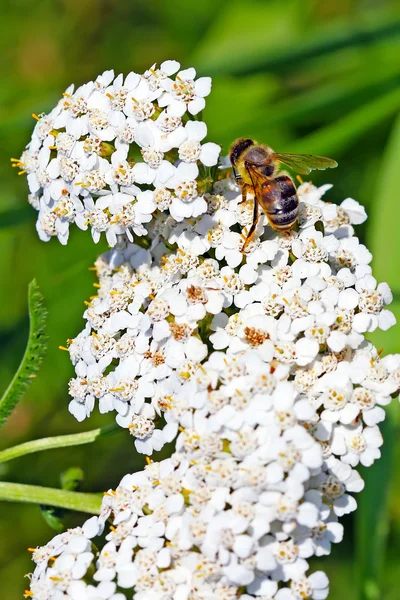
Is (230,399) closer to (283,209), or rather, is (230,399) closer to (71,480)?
(283,209)

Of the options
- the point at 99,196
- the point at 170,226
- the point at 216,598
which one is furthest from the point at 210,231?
the point at 216,598

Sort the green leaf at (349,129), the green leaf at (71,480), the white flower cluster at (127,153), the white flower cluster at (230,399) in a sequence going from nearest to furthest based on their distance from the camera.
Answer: the white flower cluster at (230,399), the white flower cluster at (127,153), the green leaf at (71,480), the green leaf at (349,129)

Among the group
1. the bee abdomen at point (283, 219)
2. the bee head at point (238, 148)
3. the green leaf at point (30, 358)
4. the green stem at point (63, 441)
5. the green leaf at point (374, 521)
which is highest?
the bee head at point (238, 148)

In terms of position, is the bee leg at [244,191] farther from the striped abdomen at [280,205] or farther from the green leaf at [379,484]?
the green leaf at [379,484]

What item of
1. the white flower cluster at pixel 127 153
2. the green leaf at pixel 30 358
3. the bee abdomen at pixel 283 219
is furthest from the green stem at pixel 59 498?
the bee abdomen at pixel 283 219

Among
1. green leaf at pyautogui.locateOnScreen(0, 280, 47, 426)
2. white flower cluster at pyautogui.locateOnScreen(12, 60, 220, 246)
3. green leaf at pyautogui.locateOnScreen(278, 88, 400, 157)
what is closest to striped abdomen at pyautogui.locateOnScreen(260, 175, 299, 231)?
white flower cluster at pyautogui.locateOnScreen(12, 60, 220, 246)

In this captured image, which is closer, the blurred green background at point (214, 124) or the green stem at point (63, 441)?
the green stem at point (63, 441)

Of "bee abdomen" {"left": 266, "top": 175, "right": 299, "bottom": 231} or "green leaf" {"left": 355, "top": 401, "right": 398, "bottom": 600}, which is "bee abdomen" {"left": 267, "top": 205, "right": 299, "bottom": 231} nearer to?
"bee abdomen" {"left": 266, "top": 175, "right": 299, "bottom": 231}
